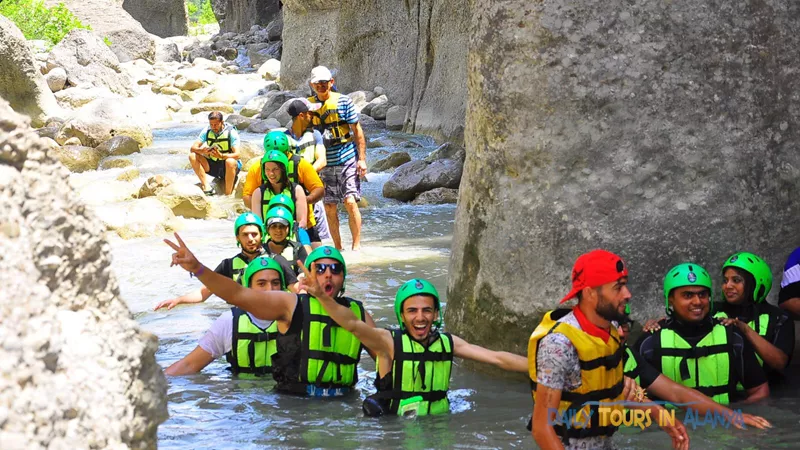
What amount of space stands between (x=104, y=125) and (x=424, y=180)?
6.90 m

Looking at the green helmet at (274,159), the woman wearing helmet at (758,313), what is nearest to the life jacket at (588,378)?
the woman wearing helmet at (758,313)

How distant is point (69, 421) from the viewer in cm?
201

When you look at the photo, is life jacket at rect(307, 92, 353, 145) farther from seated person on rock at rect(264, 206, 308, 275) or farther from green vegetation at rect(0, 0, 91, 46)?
green vegetation at rect(0, 0, 91, 46)

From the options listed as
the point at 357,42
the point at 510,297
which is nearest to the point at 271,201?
the point at 510,297

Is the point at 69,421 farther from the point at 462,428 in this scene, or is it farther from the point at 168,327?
the point at 168,327

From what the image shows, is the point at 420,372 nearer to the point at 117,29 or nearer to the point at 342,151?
the point at 342,151

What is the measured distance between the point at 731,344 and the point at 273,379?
2.46m

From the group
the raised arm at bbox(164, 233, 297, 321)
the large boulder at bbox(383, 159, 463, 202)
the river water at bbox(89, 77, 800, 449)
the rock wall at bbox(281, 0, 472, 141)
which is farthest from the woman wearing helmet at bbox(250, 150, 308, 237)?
the rock wall at bbox(281, 0, 472, 141)

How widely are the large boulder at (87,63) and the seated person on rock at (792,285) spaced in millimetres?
20723

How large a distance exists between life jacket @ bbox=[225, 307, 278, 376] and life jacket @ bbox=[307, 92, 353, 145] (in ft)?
12.1

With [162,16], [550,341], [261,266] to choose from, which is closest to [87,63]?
[261,266]

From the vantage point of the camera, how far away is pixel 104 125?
17297 mm

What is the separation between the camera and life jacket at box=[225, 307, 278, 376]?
5.63 m

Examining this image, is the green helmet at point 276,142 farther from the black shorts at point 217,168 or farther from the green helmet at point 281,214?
the black shorts at point 217,168
